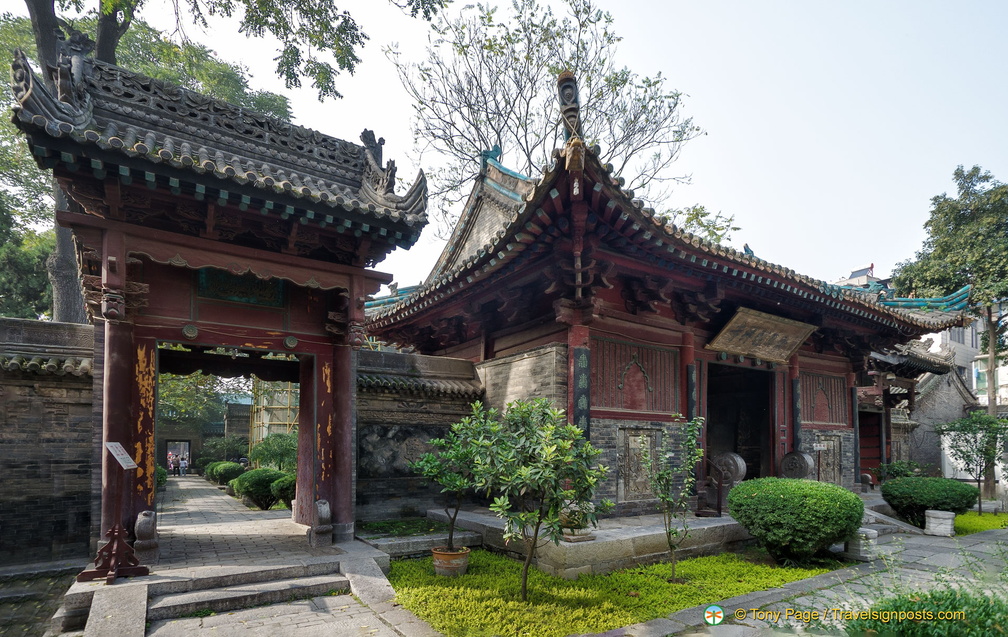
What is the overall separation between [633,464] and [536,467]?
11.0 ft

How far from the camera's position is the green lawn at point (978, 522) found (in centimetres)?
1009

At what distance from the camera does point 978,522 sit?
11102mm

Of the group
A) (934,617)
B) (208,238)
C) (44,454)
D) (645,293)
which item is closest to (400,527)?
(44,454)

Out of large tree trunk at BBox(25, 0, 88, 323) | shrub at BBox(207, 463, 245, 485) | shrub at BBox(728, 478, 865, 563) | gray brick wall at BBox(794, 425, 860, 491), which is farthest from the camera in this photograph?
shrub at BBox(207, 463, 245, 485)

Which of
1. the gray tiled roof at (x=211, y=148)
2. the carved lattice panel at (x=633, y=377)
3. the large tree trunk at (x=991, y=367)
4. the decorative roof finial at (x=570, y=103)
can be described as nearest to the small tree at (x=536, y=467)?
the carved lattice panel at (x=633, y=377)

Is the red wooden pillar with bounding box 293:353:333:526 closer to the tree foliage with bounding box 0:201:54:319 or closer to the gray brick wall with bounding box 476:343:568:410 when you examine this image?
the gray brick wall with bounding box 476:343:568:410

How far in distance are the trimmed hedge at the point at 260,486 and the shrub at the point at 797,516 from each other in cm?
958

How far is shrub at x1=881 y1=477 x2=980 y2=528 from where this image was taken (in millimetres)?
9500

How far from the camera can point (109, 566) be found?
16.7 feet

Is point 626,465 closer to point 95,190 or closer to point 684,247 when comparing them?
point 684,247

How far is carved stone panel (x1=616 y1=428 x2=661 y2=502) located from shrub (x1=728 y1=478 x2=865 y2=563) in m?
1.30

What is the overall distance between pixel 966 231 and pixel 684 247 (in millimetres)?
14710

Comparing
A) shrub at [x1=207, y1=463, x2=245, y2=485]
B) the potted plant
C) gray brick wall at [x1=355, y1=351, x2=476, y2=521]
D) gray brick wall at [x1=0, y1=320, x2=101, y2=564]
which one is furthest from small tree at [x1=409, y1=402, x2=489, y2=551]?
shrub at [x1=207, y1=463, x2=245, y2=485]

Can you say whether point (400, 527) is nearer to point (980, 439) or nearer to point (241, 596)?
point (241, 596)
